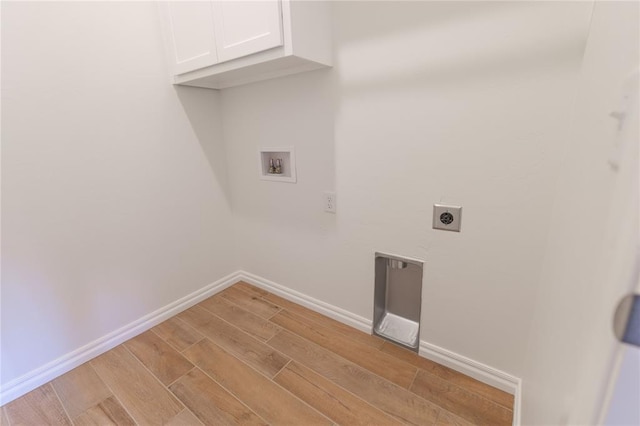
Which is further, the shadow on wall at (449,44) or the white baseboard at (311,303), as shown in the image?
the white baseboard at (311,303)

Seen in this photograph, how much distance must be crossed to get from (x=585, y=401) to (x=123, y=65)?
7.11 feet

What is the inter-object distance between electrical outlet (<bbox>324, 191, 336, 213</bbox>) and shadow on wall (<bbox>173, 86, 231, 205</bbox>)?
0.95m

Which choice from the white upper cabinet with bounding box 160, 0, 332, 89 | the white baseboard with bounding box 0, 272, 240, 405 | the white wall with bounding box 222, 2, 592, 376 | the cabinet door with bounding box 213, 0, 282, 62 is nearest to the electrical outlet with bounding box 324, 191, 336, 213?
the white wall with bounding box 222, 2, 592, 376

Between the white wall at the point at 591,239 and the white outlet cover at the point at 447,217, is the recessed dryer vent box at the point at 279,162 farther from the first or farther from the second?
the white wall at the point at 591,239

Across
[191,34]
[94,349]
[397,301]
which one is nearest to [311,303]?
[397,301]

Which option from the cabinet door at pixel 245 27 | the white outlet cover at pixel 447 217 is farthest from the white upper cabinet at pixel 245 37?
the white outlet cover at pixel 447 217

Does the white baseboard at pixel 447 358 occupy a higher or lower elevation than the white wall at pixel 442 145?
lower

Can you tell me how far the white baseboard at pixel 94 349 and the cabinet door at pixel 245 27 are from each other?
1.63 m

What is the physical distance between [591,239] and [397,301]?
4.36 ft

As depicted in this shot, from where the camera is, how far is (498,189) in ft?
3.98

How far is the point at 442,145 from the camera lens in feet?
4.28

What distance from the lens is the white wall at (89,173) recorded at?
52.3 inches

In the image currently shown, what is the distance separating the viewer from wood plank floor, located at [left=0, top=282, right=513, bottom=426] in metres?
1.29

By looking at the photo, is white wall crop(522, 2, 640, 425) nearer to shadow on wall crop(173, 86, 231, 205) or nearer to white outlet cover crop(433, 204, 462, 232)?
white outlet cover crop(433, 204, 462, 232)
